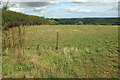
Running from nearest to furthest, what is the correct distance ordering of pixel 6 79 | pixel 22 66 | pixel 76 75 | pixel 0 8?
pixel 6 79, pixel 76 75, pixel 22 66, pixel 0 8

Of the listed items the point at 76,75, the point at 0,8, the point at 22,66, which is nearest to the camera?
the point at 76,75

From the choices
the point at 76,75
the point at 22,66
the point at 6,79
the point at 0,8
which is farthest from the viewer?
the point at 0,8

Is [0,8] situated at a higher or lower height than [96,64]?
higher

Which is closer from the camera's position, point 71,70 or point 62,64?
point 71,70

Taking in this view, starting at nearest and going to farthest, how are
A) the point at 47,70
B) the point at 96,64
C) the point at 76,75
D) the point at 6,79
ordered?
the point at 6,79
the point at 76,75
the point at 47,70
the point at 96,64

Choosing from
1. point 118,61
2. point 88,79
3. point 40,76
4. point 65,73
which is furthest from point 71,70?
point 118,61

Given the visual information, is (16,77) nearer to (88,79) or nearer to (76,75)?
(76,75)

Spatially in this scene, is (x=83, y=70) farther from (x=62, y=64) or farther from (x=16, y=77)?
(x=16, y=77)

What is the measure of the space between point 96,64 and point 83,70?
3.02 feet

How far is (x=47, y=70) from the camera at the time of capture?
3.58m

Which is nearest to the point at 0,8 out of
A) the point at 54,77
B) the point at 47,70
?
the point at 47,70

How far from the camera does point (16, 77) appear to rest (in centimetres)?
317

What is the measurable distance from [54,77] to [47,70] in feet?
1.65

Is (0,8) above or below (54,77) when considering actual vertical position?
above
